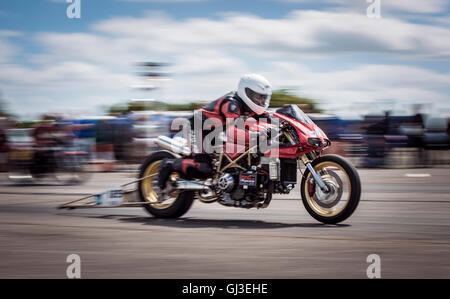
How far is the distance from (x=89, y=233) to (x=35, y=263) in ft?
5.74

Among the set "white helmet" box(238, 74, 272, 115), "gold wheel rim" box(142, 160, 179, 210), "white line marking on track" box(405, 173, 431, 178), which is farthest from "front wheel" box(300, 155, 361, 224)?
"white line marking on track" box(405, 173, 431, 178)

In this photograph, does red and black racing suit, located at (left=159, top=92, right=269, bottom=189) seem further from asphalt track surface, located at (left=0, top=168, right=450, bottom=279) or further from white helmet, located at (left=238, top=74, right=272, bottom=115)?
asphalt track surface, located at (left=0, top=168, right=450, bottom=279)

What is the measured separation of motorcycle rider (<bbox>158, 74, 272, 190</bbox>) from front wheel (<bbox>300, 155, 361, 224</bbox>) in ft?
3.36

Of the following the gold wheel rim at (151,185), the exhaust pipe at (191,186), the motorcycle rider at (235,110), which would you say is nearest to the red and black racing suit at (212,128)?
the motorcycle rider at (235,110)

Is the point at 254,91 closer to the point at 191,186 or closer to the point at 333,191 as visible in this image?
the point at 191,186

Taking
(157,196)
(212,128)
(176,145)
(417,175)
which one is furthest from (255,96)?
(417,175)

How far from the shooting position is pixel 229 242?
22.1ft

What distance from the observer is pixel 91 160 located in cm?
2073

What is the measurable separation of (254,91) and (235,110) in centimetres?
38

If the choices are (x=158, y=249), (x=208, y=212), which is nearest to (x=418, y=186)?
(x=208, y=212)

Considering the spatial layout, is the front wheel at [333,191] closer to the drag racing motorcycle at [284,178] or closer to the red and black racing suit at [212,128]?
the drag racing motorcycle at [284,178]

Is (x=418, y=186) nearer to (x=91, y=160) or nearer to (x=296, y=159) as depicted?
(x=296, y=159)

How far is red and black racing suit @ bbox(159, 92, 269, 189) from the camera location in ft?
26.9

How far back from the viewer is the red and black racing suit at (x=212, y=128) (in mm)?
8205
